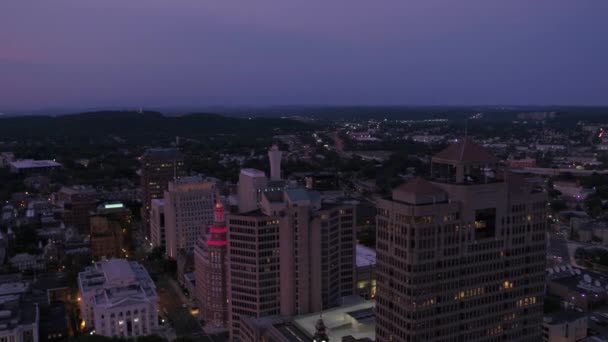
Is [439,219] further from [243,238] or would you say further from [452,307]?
[243,238]

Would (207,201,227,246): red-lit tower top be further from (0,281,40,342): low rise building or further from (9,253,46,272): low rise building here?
(9,253,46,272): low rise building

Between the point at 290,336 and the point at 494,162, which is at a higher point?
the point at 494,162

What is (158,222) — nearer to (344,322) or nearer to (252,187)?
(252,187)

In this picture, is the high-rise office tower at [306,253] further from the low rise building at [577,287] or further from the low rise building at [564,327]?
the low rise building at [577,287]

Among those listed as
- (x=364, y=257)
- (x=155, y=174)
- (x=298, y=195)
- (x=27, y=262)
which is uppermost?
(x=298, y=195)

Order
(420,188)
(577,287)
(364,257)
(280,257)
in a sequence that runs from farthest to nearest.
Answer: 1. (364,257)
2. (577,287)
3. (280,257)
4. (420,188)

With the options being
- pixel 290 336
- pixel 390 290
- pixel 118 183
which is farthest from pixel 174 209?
pixel 118 183

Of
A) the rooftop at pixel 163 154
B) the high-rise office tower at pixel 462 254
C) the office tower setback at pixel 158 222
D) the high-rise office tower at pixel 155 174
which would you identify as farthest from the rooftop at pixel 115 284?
the rooftop at pixel 163 154

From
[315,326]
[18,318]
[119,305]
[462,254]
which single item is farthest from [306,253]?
[18,318]
